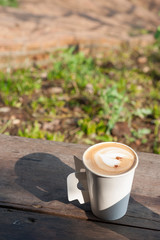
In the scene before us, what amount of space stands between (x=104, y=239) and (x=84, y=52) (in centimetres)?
264

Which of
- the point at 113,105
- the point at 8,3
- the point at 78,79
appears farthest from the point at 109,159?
the point at 8,3

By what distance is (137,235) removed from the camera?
2.59 feet

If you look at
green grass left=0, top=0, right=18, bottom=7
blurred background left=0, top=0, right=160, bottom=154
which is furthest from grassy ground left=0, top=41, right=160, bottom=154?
green grass left=0, top=0, right=18, bottom=7

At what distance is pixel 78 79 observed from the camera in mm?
2609

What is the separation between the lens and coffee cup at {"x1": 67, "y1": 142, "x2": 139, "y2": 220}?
2.52 ft

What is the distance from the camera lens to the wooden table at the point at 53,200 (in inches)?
31.3

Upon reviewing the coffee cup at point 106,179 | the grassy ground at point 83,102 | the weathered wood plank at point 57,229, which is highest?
the coffee cup at point 106,179

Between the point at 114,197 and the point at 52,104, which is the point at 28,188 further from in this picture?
the point at 52,104

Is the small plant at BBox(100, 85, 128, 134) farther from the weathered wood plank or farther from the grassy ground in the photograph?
the weathered wood plank

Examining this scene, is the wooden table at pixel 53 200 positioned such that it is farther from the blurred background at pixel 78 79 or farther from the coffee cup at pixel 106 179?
the blurred background at pixel 78 79

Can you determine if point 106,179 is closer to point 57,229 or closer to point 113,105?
point 57,229

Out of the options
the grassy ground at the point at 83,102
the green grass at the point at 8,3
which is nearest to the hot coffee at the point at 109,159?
the grassy ground at the point at 83,102

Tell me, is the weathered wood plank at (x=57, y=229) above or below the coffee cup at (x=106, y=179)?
below

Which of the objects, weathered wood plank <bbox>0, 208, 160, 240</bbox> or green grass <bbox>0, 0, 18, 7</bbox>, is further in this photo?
green grass <bbox>0, 0, 18, 7</bbox>
